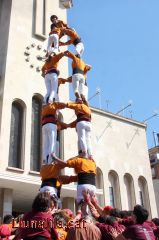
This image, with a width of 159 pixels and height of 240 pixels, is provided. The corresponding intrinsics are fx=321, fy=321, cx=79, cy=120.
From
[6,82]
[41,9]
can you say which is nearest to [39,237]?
[6,82]

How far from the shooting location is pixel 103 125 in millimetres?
21109

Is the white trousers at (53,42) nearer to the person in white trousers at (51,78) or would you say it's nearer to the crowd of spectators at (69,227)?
the person in white trousers at (51,78)

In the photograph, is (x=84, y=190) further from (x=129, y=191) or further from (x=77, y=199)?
(x=129, y=191)

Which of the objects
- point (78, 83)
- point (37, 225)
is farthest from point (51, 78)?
point (37, 225)

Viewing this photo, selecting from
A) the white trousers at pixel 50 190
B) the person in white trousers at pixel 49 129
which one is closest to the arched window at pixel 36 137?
the person in white trousers at pixel 49 129

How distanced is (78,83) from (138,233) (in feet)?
19.6

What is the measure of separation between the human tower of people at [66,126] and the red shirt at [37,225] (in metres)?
3.29

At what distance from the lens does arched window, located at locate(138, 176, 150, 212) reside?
2045 centimetres

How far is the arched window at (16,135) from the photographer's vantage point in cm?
1541

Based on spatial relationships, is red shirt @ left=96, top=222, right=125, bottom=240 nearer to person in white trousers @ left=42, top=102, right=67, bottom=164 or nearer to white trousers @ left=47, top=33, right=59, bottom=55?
person in white trousers @ left=42, top=102, right=67, bottom=164

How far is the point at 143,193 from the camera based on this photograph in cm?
2086

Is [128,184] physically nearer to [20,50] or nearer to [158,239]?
[20,50]

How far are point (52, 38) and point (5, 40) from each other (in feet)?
28.2

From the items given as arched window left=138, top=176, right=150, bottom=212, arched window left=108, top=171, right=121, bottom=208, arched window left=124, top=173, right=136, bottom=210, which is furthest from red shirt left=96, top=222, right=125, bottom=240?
arched window left=138, top=176, right=150, bottom=212
